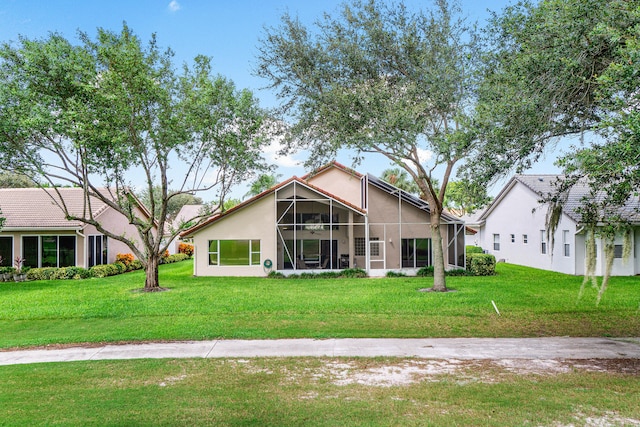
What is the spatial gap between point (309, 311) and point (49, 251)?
58.4ft

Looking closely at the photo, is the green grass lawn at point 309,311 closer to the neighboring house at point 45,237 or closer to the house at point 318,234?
the house at point 318,234

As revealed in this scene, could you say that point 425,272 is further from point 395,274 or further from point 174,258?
point 174,258

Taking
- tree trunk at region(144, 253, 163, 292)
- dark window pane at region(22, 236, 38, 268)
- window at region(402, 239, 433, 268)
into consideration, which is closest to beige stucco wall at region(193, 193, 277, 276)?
tree trunk at region(144, 253, 163, 292)

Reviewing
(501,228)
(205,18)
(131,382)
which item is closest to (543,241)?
(501,228)

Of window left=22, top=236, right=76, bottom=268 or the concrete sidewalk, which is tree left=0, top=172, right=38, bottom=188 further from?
the concrete sidewalk

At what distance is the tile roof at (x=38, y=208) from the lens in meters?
23.7

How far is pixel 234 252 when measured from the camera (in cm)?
2394

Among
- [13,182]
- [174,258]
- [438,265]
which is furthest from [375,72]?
[13,182]

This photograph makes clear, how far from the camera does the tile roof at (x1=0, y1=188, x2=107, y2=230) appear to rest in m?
23.7

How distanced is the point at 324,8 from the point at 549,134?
30.7 ft

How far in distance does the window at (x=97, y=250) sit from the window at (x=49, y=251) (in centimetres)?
90

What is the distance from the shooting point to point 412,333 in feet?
34.6

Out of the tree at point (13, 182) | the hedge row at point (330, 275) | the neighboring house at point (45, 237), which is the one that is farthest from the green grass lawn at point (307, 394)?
the tree at point (13, 182)

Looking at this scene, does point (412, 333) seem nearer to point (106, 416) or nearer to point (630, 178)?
point (630, 178)
